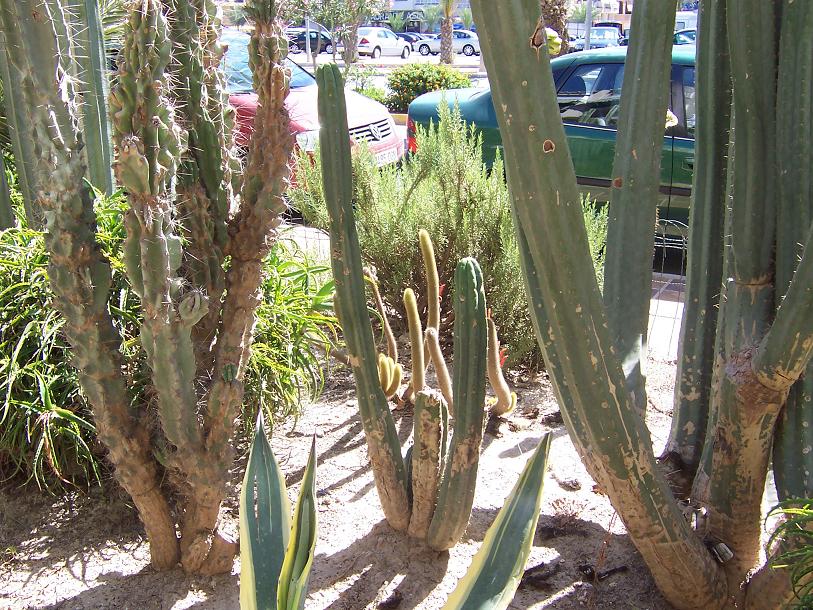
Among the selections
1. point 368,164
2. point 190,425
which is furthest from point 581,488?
point 368,164

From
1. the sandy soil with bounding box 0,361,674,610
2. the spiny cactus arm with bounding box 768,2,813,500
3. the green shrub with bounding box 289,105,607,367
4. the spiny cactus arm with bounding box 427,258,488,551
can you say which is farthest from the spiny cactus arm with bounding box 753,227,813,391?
the green shrub with bounding box 289,105,607,367

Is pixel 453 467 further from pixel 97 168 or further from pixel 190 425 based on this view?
pixel 97 168

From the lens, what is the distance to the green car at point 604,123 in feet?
19.4

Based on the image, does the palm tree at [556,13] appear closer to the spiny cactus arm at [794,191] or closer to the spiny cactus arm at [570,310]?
the spiny cactus arm at [794,191]

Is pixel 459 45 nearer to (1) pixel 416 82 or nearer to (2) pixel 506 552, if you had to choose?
(1) pixel 416 82

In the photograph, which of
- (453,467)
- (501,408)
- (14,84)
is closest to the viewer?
(453,467)

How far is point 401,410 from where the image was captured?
3727 millimetres

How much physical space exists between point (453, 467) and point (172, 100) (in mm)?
1379

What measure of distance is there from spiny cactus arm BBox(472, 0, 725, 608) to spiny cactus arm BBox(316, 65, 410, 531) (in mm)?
637

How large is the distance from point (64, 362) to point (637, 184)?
2108 mm

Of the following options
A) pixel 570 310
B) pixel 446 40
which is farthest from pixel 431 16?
pixel 570 310

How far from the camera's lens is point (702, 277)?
2432mm

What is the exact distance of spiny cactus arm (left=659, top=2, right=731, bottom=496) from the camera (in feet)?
7.55

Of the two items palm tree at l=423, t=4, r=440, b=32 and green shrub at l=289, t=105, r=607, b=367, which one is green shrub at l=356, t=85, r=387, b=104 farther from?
palm tree at l=423, t=4, r=440, b=32
